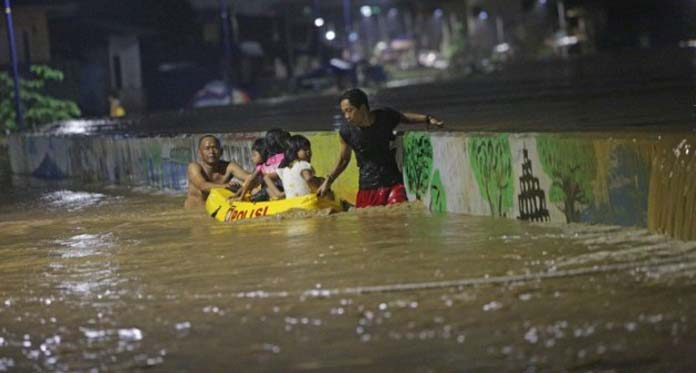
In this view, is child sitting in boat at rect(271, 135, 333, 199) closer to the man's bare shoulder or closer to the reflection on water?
the reflection on water

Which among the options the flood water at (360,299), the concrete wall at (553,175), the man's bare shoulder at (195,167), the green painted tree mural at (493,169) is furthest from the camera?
the man's bare shoulder at (195,167)

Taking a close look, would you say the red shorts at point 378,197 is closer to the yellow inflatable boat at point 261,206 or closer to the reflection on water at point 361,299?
the yellow inflatable boat at point 261,206

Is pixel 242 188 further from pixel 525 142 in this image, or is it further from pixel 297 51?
pixel 297 51

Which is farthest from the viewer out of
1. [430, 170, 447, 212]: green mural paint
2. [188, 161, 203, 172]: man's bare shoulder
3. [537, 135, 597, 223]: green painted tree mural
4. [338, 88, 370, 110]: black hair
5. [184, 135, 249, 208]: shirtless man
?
[188, 161, 203, 172]: man's bare shoulder

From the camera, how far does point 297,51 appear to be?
80.1m

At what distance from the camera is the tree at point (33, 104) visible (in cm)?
4353

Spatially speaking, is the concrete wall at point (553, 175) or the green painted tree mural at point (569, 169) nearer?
the concrete wall at point (553, 175)

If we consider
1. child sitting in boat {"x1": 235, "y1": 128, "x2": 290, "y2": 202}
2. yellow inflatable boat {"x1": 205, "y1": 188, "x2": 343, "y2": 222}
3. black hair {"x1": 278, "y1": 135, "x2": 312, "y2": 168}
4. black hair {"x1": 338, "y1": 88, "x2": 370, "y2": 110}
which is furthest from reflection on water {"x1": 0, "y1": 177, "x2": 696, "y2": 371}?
black hair {"x1": 338, "y1": 88, "x2": 370, "y2": 110}

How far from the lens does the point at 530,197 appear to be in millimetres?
12695

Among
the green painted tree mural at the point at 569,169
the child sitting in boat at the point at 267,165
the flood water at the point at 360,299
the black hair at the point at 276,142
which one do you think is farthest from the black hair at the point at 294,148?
the green painted tree mural at the point at 569,169

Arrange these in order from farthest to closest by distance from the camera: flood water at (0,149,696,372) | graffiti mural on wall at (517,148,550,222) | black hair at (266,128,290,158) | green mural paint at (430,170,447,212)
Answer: black hair at (266,128,290,158) < green mural paint at (430,170,447,212) < graffiti mural on wall at (517,148,550,222) < flood water at (0,149,696,372)

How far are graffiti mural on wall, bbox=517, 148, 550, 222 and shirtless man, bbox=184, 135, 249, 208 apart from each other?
4.57 m

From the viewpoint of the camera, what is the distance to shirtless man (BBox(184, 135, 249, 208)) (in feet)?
54.3

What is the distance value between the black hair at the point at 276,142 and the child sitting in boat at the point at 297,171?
0.30 m
